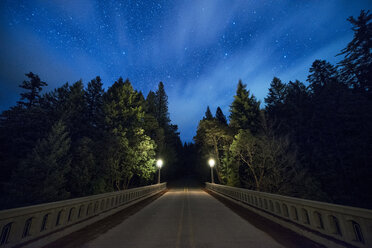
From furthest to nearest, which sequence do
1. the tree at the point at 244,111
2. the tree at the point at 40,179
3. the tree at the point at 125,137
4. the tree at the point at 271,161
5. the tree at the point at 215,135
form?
the tree at the point at 244,111, the tree at the point at 215,135, the tree at the point at 125,137, the tree at the point at 271,161, the tree at the point at 40,179

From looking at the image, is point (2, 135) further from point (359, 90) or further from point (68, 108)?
point (359, 90)

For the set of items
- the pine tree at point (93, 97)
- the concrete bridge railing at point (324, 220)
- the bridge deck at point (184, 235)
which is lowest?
the bridge deck at point (184, 235)

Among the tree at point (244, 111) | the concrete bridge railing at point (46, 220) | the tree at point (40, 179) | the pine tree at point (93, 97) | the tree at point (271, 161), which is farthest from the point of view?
the pine tree at point (93, 97)

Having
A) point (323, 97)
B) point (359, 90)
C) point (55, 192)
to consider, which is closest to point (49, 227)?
point (55, 192)

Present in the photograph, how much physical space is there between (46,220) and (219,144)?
24730 mm

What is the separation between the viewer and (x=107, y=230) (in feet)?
17.3

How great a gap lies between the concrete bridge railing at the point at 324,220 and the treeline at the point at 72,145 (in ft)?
52.3

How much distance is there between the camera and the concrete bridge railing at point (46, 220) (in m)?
3.51

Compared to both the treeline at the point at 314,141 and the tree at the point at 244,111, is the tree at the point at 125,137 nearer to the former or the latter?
the treeline at the point at 314,141

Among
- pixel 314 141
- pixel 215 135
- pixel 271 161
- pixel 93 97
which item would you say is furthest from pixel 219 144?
pixel 93 97

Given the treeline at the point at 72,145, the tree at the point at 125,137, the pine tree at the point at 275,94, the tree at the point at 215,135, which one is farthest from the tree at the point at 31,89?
the pine tree at the point at 275,94

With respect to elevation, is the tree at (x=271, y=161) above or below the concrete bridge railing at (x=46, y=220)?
above

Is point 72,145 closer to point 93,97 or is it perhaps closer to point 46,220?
point 93,97

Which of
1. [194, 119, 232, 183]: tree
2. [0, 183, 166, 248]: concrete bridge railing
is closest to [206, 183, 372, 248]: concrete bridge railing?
[0, 183, 166, 248]: concrete bridge railing
